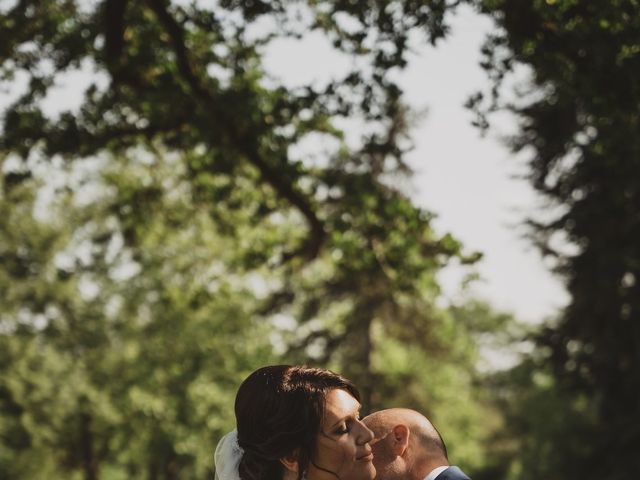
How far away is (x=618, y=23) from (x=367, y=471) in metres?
4.81

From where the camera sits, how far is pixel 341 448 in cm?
370

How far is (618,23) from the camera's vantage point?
260 inches

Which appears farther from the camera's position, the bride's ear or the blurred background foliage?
the blurred background foliage

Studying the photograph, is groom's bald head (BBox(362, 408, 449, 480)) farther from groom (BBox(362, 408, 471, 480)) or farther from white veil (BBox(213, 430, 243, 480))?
white veil (BBox(213, 430, 243, 480))

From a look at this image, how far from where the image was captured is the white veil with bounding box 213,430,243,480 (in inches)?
167

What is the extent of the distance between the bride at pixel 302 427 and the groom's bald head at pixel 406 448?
6.7 inches

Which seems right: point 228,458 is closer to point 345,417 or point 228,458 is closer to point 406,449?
point 345,417

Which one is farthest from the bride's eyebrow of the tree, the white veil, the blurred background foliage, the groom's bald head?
the tree

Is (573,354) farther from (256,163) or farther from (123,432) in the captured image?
(123,432)

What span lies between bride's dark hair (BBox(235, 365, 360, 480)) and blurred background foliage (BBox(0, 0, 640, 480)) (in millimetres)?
4258

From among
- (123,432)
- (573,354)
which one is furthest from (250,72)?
(123,432)

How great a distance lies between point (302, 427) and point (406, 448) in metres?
0.58

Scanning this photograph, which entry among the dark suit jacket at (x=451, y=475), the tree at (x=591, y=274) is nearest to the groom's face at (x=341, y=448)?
the dark suit jacket at (x=451, y=475)

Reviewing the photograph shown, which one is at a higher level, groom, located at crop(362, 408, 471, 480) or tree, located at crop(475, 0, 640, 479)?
tree, located at crop(475, 0, 640, 479)
